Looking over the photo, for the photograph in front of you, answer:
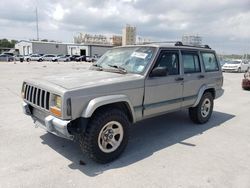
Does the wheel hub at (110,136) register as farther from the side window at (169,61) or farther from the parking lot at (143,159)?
the side window at (169,61)

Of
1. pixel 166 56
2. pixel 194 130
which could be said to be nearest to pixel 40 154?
pixel 166 56

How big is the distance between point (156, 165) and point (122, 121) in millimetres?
904

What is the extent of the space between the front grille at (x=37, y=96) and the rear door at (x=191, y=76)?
9.86 ft

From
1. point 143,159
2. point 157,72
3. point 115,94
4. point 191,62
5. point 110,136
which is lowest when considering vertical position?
point 143,159

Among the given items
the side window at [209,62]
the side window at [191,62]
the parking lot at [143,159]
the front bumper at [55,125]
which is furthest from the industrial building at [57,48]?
the front bumper at [55,125]

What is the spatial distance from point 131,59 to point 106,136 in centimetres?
164

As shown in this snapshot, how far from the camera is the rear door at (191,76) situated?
522 centimetres

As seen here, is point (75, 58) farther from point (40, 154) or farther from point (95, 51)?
point (40, 154)

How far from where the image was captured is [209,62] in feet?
20.3

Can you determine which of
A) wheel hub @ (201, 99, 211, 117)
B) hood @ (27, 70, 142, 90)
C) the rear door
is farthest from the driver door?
wheel hub @ (201, 99, 211, 117)

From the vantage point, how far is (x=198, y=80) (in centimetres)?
557

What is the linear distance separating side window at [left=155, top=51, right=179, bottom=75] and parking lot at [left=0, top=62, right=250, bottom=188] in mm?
1444

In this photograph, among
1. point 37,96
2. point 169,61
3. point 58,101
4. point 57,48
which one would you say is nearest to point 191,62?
point 169,61

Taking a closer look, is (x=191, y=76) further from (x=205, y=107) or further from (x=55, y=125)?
(x=55, y=125)
